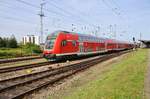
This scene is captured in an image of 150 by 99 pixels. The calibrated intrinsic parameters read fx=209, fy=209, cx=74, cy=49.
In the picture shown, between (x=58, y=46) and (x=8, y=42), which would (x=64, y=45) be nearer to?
(x=58, y=46)

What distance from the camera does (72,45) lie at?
24641 millimetres

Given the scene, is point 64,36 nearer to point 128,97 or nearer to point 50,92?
point 50,92

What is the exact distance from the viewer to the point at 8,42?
7912cm

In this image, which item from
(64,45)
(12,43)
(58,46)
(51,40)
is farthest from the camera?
(12,43)

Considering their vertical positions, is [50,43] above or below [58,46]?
above

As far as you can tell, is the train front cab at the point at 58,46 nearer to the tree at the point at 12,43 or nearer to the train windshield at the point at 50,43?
the train windshield at the point at 50,43

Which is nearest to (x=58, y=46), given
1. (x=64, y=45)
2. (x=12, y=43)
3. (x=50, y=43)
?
(x=64, y=45)

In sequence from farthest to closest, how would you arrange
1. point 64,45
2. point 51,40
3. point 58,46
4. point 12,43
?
1. point 12,43
2. point 64,45
3. point 51,40
4. point 58,46

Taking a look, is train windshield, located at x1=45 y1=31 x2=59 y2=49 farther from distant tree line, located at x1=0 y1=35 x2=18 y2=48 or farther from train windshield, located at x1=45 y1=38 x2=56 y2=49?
distant tree line, located at x1=0 y1=35 x2=18 y2=48

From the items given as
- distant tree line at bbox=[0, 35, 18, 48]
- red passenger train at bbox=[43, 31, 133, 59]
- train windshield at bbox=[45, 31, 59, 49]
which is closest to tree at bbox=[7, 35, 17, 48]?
distant tree line at bbox=[0, 35, 18, 48]

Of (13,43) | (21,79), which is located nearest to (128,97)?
(21,79)

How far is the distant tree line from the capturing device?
78.8 m

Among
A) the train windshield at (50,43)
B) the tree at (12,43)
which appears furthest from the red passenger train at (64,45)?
the tree at (12,43)

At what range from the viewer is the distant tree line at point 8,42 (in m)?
78.8
